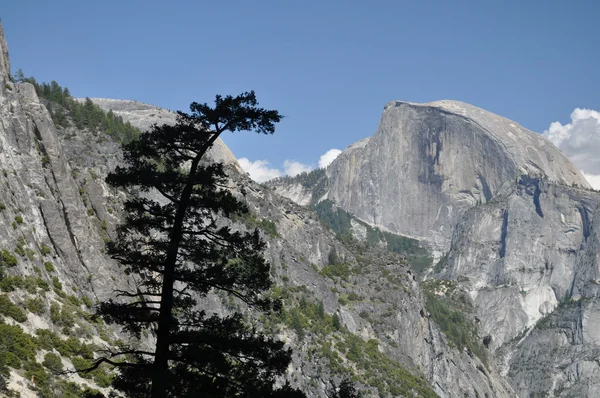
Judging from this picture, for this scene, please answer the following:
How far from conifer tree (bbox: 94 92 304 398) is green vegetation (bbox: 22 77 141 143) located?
264 ft

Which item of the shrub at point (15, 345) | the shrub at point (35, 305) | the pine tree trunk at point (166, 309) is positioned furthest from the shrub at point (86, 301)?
the pine tree trunk at point (166, 309)

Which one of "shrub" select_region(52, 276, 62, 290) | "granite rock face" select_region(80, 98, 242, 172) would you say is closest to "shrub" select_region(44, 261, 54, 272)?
"shrub" select_region(52, 276, 62, 290)

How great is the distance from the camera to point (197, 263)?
22.1 m

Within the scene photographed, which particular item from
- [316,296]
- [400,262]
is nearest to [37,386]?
[316,296]

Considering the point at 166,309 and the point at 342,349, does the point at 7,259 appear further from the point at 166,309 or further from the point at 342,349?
the point at 342,349

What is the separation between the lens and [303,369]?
102m

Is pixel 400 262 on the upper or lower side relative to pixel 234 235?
upper

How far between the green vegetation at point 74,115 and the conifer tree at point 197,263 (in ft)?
264

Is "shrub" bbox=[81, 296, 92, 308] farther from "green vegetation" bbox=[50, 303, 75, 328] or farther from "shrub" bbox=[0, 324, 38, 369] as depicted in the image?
"shrub" bbox=[0, 324, 38, 369]

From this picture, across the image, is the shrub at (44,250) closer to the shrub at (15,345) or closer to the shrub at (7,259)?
the shrub at (7,259)

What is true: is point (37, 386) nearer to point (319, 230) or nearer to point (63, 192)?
point (63, 192)

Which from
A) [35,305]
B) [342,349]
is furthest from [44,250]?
[342,349]

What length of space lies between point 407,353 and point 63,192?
8917cm

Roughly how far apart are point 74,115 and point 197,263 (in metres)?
87.5
